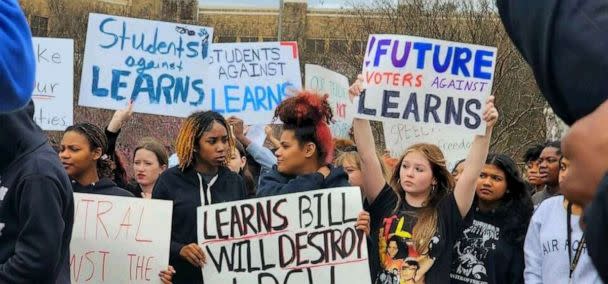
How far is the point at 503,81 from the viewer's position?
23.7 meters

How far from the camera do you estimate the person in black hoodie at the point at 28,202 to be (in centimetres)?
384

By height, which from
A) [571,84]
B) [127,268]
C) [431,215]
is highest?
[571,84]

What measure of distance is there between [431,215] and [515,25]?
13.1 ft

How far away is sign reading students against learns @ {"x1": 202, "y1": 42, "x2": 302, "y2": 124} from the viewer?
9.76 metres

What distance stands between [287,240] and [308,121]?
2.29 ft

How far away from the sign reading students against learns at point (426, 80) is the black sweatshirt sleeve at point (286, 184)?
1.09 metres

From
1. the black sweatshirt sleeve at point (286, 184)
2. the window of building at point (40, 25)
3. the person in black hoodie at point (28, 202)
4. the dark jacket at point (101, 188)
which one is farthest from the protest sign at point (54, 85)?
the window of building at point (40, 25)

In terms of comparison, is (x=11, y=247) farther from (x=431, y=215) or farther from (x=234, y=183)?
(x=431, y=215)

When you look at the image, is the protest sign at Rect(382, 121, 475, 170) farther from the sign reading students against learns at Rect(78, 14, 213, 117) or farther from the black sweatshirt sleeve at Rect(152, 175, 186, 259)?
the black sweatshirt sleeve at Rect(152, 175, 186, 259)

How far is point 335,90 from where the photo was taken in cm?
972

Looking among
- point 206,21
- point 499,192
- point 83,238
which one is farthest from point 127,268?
point 206,21

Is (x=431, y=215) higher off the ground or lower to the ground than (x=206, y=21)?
lower

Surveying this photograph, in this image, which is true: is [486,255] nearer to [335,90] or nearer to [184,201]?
[184,201]

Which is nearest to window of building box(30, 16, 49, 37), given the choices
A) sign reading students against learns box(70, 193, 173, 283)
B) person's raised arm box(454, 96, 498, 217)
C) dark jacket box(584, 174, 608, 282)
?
sign reading students against learns box(70, 193, 173, 283)
